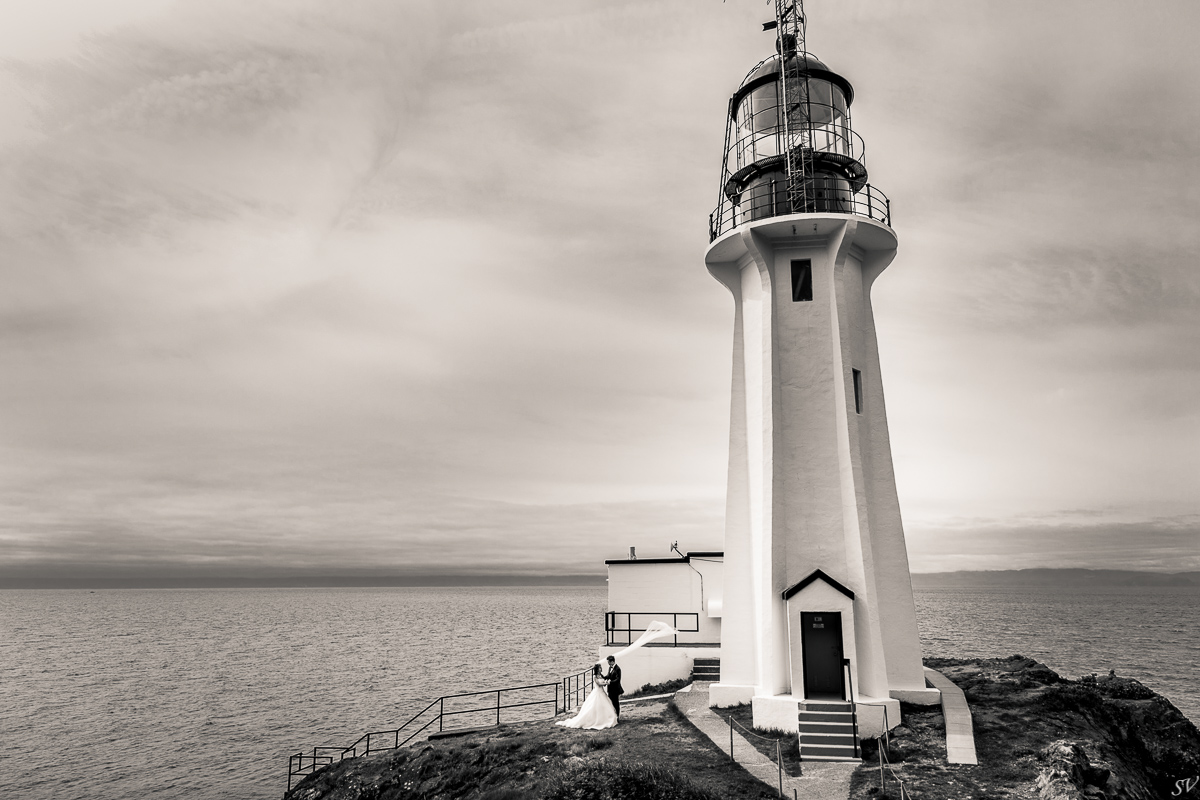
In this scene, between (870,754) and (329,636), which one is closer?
(870,754)

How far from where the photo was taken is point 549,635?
95.8 meters

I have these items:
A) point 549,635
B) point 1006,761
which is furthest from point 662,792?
point 549,635

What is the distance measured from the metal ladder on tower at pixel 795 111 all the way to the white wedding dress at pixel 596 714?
14.0m

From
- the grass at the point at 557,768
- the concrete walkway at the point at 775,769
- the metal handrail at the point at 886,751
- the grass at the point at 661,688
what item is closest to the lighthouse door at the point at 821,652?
the metal handrail at the point at 886,751

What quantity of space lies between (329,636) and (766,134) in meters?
91.6

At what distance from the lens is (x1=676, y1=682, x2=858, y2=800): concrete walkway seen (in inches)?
614

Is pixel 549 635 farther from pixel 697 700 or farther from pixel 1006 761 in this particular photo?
Answer: pixel 1006 761

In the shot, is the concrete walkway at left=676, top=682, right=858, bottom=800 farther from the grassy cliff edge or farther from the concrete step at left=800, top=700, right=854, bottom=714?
the concrete step at left=800, top=700, right=854, bottom=714

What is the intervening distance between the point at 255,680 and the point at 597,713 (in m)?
45.6

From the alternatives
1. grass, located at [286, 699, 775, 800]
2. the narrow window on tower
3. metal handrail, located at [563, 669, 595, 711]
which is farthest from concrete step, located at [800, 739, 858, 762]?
the narrow window on tower

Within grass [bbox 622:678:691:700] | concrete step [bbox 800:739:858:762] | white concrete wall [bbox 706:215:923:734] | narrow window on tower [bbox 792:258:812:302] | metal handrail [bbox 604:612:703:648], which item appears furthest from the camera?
metal handrail [bbox 604:612:703:648]

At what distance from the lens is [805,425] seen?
21516 millimetres

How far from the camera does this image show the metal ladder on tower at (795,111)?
867 inches

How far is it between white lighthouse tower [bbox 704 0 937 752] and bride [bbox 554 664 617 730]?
3.07 metres
